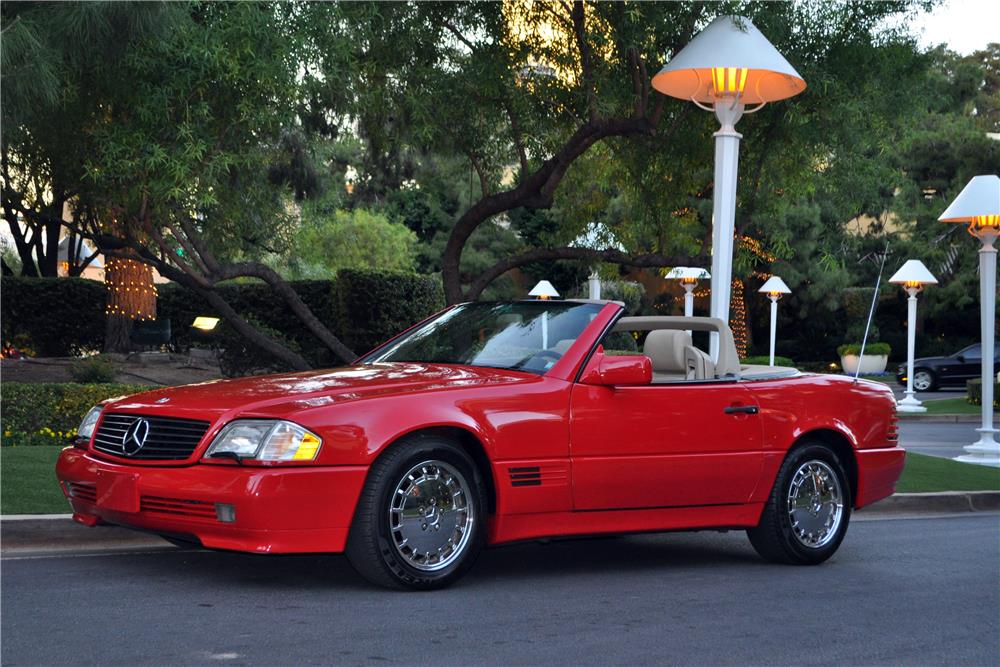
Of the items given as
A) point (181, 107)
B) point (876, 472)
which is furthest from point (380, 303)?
point (876, 472)

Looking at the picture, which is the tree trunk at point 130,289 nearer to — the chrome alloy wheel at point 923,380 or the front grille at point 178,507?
the front grille at point 178,507

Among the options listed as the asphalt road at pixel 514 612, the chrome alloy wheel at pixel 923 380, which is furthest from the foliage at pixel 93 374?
the chrome alloy wheel at pixel 923 380

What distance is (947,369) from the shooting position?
3944 cm

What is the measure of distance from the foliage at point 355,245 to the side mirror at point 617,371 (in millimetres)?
41820

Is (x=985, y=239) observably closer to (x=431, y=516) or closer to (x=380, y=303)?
(x=380, y=303)

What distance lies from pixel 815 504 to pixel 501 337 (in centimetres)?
240

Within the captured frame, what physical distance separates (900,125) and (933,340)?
33.1m

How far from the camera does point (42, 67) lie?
392 inches

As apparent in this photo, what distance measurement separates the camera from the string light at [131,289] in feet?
81.3

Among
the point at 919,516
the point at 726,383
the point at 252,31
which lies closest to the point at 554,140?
the point at 252,31

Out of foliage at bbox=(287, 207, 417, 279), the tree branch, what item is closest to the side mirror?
the tree branch

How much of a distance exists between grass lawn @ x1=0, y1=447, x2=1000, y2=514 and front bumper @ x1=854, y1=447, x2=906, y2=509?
340 cm

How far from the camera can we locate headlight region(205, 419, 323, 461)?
634 centimetres

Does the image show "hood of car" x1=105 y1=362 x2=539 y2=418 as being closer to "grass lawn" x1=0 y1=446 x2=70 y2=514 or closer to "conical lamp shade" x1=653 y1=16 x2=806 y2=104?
"grass lawn" x1=0 y1=446 x2=70 y2=514
